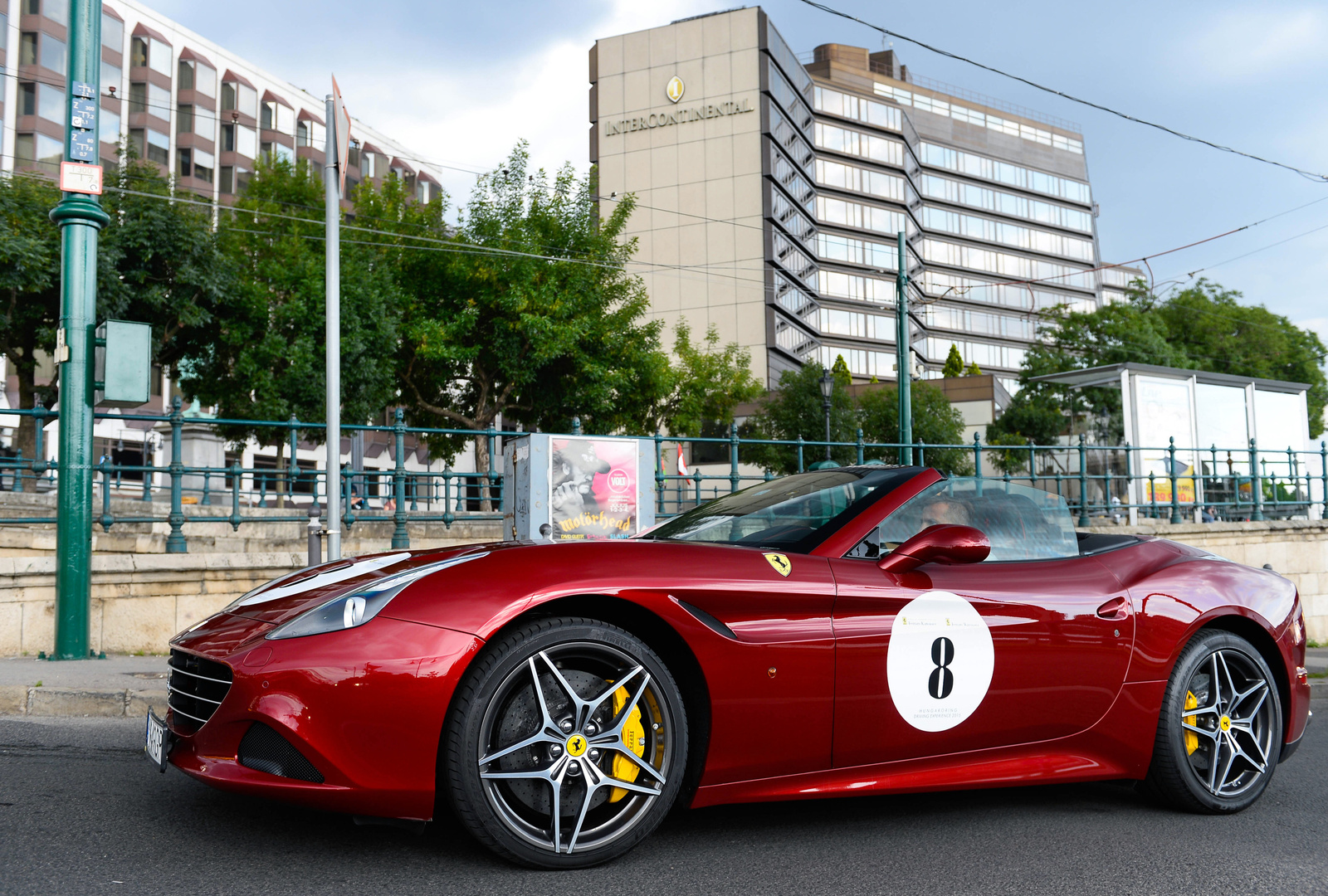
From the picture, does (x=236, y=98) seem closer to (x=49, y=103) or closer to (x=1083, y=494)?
(x=49, y=103)

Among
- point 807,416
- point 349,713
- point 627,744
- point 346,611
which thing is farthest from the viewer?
point 807,416

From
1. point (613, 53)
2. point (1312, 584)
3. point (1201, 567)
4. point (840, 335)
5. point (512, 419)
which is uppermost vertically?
point (613, 53)

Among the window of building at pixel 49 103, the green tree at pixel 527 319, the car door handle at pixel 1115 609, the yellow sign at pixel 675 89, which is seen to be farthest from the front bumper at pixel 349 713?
the yellow sign at pixel 675 89

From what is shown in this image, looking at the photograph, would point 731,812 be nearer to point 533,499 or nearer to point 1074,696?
point 1074,696

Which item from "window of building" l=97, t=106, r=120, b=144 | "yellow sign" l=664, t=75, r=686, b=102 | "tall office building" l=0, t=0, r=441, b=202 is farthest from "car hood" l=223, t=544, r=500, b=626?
"yellow sign" l=664, t=75, r=686, b=102

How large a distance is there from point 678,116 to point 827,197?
1407 centimetres

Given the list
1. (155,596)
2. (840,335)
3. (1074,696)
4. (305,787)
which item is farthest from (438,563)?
(840,335)

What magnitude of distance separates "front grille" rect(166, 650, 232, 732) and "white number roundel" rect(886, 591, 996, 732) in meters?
1.92

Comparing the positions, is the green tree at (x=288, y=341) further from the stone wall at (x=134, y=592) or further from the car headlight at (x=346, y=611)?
the car headlight at (x=346, y=611)

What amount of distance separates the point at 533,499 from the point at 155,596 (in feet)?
9.45

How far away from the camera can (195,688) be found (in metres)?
2.86

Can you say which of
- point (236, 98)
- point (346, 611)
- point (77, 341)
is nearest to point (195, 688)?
point (346, 611)

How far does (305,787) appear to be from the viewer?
2582mm

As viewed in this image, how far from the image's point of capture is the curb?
17.0ft
